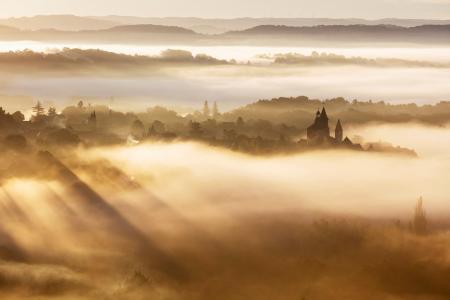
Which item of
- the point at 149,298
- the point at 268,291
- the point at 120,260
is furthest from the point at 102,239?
the point at 268,291

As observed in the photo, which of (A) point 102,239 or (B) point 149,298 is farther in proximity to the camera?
(A) point 102,239

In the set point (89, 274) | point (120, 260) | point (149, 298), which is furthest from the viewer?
point (120, 260)

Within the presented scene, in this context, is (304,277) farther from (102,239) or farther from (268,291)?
(102,239)

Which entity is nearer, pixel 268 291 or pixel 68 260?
pixel 68 260

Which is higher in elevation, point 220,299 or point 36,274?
point 36,274

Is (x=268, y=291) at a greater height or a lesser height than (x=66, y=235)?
lesser

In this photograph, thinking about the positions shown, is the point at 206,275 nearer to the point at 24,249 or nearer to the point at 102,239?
the point at 102,239

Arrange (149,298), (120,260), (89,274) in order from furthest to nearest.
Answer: (120,260) → (89,274) → (149,298)

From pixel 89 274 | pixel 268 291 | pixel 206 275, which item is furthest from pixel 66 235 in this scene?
pixel 268 291
